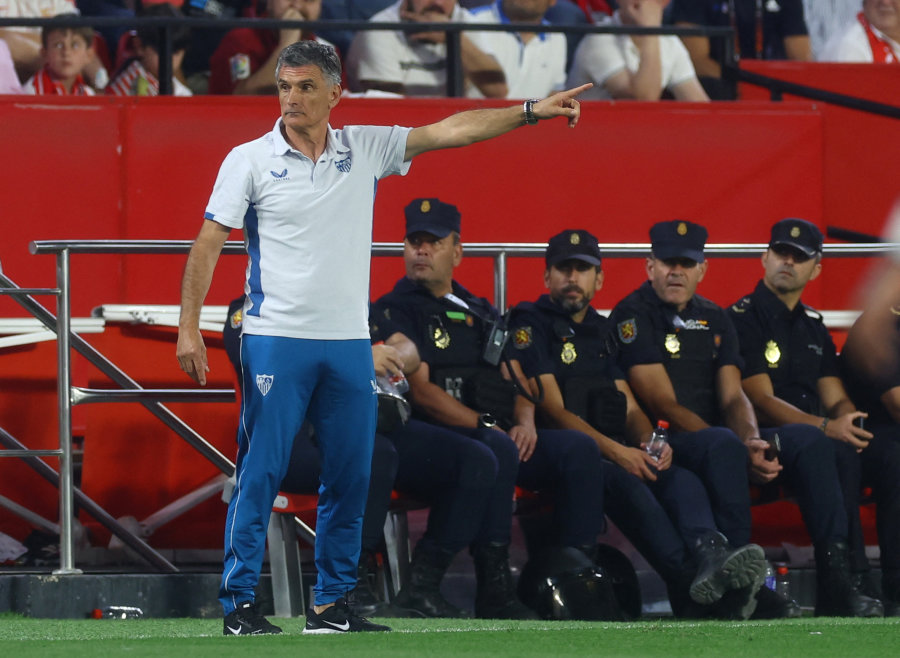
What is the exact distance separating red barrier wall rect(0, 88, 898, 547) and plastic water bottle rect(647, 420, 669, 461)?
1883mm

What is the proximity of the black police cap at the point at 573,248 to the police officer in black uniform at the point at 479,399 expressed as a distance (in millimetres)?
386

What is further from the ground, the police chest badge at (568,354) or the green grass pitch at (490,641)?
the police chest badge at (568,354)

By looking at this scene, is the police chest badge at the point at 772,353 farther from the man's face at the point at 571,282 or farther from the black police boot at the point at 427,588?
the black police boot at the point at 427,588

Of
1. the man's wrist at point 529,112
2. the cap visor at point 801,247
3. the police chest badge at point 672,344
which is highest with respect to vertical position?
the man's wrist at point 529,112

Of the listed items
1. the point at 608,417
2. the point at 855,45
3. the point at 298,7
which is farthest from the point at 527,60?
the point at 608,417

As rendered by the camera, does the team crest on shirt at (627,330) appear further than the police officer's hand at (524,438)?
Yes

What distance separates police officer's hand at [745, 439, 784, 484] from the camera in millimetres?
6648

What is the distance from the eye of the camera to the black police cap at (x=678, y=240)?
6992 mm

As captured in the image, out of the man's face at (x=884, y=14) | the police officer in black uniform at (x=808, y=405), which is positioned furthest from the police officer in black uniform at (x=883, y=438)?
the man's face at (x=884, y=14)

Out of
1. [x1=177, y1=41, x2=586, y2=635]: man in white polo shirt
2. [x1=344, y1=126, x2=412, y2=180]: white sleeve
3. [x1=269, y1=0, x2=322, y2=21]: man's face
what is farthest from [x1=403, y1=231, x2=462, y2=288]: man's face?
[x1=269, y1=0, x2=322, y2=21]: man's face

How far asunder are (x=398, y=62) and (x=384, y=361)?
2.82 metres

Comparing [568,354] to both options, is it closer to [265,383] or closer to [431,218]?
[431,218]

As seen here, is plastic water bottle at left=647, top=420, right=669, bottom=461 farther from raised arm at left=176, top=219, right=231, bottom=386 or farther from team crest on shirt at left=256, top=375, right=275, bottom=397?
raised arm at left=176, top=219, right=231, bottom=386

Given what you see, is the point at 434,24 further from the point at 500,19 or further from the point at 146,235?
the point at 146,235
